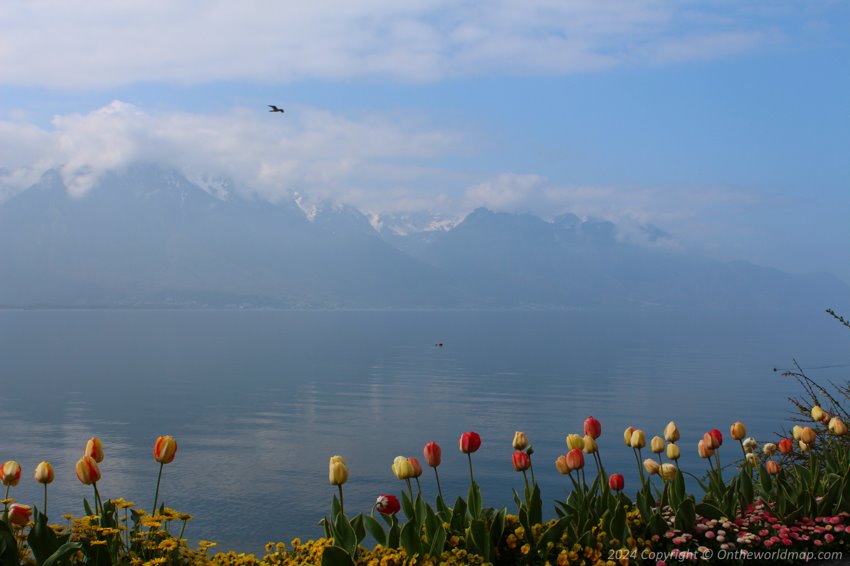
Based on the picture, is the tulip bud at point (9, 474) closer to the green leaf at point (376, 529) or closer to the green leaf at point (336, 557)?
the green leaf at point (336, 557)

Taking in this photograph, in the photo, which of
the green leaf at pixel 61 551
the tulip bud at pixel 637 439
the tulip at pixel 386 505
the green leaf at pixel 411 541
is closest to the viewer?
the green leaf at pixel 61 551

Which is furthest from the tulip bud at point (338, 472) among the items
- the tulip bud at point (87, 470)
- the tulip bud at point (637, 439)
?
the tulip bud at point (637, 439)

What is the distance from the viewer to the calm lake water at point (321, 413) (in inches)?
1057

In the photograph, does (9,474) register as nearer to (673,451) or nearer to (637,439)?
(637,439)

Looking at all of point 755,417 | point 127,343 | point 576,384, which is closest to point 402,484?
point 755,417

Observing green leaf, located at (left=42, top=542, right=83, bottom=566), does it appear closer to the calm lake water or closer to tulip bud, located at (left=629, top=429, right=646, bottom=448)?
tulip bud, located at (left=629, top=429, right=646, bottom=448)

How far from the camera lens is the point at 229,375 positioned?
68188 millimetres

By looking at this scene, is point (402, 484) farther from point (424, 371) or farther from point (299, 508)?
point (424, 371)

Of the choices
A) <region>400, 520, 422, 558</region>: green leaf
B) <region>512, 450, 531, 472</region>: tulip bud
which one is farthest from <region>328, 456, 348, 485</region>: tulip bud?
<region>512, 450, 531, 472</region>: tulip bud

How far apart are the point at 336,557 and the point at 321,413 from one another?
40.7m

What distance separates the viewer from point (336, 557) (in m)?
6.27

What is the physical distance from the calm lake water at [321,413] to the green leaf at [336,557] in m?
15.0

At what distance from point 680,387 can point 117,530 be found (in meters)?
56.3

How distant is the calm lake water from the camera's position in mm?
26859
